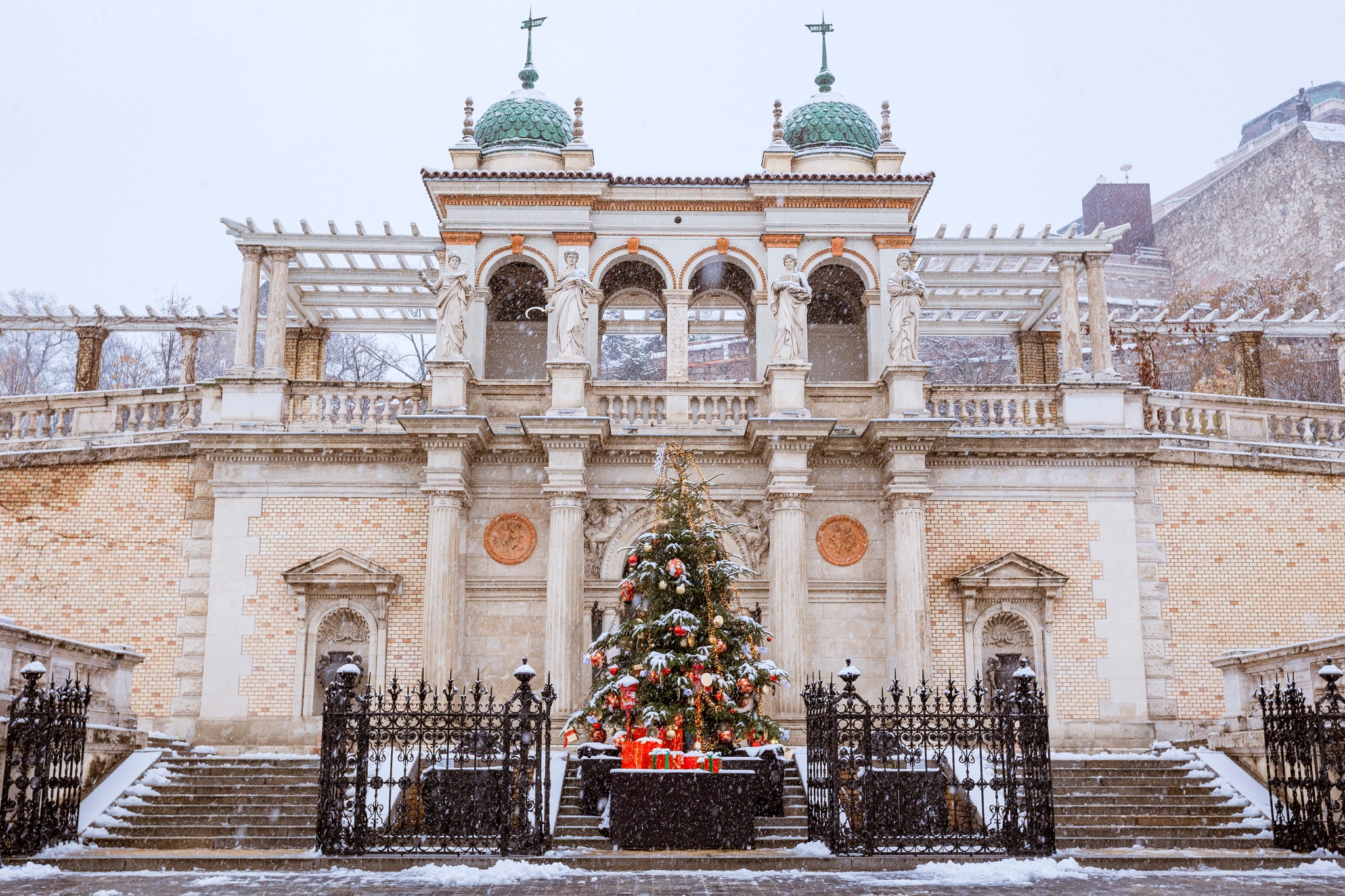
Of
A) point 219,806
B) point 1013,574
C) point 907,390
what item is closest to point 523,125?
point 907,390

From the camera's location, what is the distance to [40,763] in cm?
1337

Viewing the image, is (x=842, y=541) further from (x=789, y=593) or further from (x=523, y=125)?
(x=523, y=125)

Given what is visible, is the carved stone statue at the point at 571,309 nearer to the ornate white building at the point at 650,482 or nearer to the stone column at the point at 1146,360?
the ornate white building at the point at 650,482

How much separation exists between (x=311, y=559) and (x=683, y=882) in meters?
11.4

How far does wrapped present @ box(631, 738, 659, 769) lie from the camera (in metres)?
14.1

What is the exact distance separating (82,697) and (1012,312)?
21082 mm

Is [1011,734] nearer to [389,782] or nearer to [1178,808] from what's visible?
[1178,808]

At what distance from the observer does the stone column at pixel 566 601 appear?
2005 centimetres

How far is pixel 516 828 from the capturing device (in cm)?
1378

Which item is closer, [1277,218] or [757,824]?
[757,824]

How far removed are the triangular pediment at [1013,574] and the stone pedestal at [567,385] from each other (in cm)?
730

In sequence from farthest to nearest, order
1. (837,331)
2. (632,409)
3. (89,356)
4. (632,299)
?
(632,299), (837,331), (89,356), (632,409)

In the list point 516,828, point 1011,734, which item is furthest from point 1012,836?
point 516,828

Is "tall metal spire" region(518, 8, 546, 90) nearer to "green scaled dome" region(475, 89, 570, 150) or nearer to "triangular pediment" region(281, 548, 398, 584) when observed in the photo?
"green scaled dome" region(475, 89, 570, 150)
